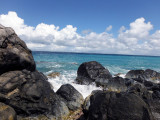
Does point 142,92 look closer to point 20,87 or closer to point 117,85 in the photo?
point 117,85

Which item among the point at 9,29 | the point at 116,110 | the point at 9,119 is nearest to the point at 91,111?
the point at 116,110

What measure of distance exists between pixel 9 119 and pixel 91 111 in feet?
14.8

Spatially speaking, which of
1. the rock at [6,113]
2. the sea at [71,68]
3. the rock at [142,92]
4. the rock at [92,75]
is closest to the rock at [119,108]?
the rock at [142,92]

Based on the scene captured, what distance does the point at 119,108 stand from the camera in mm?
6727

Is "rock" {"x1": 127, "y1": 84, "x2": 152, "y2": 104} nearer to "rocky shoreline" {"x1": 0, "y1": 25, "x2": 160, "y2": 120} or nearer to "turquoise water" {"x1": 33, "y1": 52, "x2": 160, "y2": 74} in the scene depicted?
"rocky shoreline" {"x1": 0, "y1": 25, "x2": 160, "y2": 120}

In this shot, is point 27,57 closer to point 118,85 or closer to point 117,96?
point 117,96

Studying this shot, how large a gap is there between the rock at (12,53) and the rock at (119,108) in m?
7.00

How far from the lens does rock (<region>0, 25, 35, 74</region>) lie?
32.1 ft

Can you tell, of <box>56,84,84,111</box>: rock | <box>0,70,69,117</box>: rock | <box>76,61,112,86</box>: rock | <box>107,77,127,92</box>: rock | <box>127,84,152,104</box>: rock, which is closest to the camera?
<box>0,70,69,117</box>: rock

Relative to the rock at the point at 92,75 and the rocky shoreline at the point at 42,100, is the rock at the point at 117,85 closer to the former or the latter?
the rock at the point at 92,75

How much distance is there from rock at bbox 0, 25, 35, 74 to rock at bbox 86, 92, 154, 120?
23.0 feet

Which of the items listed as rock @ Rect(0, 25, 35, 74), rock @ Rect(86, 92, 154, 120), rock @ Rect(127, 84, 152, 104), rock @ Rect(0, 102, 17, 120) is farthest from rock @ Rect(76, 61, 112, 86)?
rock @ Rect(0, 102, 17, 120)

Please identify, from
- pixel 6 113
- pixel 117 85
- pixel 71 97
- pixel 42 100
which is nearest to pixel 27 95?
pixel 42 100

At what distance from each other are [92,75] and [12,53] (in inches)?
582
